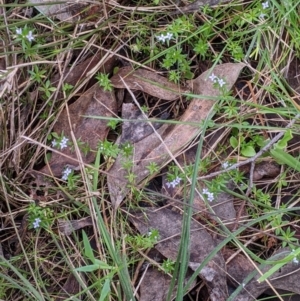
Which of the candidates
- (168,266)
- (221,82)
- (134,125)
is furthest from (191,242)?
(221,82)

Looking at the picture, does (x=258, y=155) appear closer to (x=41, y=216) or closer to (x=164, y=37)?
(x=164, y=37)

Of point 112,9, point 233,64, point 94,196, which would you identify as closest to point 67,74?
point 112,9

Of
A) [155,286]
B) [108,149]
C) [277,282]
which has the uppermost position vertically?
[108,149]

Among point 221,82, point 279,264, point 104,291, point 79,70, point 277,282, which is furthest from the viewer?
point 79,70

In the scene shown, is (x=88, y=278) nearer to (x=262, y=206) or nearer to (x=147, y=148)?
(x=147, y=148)

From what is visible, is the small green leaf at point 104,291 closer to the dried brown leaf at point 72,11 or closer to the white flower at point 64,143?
the white flower at point 64,143

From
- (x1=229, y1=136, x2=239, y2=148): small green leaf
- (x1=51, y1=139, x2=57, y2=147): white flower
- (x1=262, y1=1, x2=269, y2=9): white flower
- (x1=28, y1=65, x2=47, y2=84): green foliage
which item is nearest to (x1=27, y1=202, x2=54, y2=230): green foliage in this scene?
(x1=51, y1=139, x2=57, y2=147): white flower

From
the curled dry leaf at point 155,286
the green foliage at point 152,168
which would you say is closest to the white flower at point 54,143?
the green foliage at point 152,168

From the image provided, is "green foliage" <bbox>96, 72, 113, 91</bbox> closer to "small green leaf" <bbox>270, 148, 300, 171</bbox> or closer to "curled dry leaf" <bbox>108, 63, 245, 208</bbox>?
"curled dry leaf" <bbox>108, 63, 245, 208</bbox>
